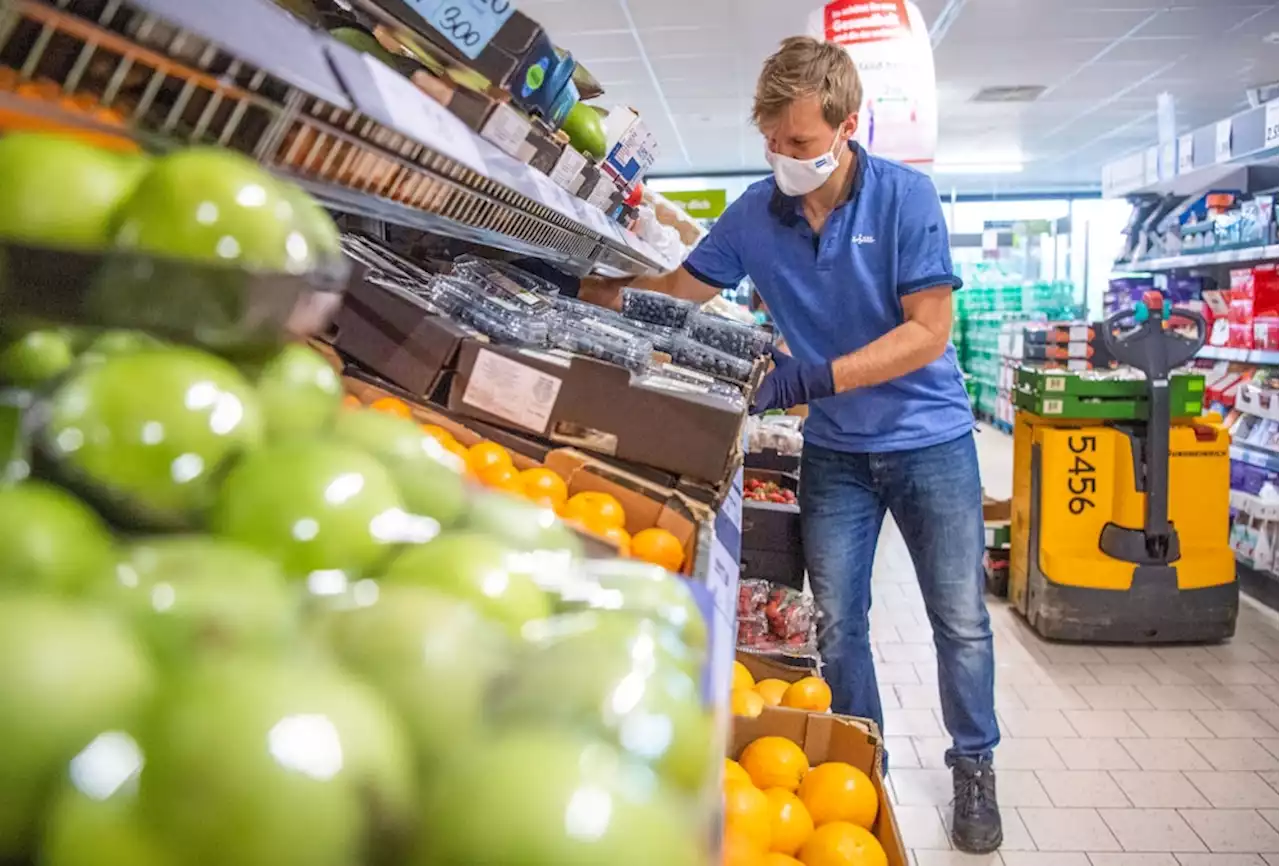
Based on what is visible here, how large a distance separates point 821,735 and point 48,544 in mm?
1379

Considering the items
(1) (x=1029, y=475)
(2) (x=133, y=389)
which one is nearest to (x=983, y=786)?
(1) (x=1029, y=475)

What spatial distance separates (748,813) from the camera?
1375mm

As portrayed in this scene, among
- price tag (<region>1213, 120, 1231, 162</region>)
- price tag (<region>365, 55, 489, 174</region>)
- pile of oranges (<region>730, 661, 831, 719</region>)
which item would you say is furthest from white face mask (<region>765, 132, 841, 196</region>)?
price tag (<region>1213, 120, 1231, 162</region>)

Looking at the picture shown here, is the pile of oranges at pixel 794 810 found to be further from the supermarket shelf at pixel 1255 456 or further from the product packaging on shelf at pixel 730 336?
the supermarket shelf at pixel 1255 456

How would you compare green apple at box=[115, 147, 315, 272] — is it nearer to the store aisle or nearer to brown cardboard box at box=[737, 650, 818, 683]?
brown cardboard box at box=[737, 650, 818, 683]

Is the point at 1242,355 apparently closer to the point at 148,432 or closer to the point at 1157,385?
the point at 1157,385

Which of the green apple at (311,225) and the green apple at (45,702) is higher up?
the green apple at (311,225)

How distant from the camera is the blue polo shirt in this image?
2.26 metres

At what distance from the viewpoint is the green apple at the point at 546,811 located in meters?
0.43

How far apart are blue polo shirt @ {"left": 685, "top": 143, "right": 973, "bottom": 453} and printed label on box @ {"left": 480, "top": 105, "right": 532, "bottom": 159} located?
838 mm

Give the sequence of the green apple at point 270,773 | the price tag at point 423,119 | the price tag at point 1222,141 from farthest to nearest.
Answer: the price tag at point 1222,141
the price tag at point 423,119
the green apple at point 270,773

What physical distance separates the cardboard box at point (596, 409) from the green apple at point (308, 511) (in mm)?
1076

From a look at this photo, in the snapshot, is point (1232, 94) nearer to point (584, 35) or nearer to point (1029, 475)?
point (584, 35)

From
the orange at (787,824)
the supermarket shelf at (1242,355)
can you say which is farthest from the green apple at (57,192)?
the supermarket shelf at (1242,355)
